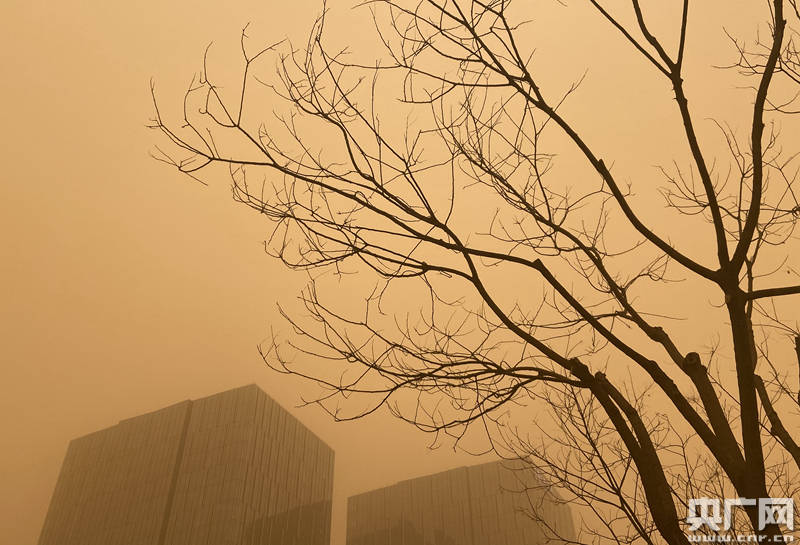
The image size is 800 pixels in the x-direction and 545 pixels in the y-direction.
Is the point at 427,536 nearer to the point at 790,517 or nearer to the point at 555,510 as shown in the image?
the point at 555,510

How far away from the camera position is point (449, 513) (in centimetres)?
7094

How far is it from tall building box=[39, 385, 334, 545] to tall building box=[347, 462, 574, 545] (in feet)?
31.4

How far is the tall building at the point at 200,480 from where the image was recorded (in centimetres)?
5731

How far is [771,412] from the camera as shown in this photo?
8.95ft

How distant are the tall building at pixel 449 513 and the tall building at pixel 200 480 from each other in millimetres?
9576

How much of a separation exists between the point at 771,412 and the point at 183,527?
2494 inches

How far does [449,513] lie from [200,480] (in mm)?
28868

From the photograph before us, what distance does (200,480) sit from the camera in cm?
5975

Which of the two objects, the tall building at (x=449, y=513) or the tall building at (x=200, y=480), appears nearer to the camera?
the tall building at (x=200, y=480)

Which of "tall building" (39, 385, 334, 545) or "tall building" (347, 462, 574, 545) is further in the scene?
"tall building" (347, 462, 574, 545)

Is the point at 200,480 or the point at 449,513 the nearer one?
the point at 200,480

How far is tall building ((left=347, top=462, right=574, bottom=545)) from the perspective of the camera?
66125mm

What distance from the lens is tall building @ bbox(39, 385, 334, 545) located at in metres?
57.3

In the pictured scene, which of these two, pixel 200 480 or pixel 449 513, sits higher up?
pixel 200 480
